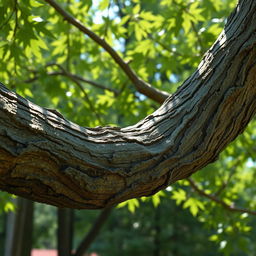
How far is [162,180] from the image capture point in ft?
7.57


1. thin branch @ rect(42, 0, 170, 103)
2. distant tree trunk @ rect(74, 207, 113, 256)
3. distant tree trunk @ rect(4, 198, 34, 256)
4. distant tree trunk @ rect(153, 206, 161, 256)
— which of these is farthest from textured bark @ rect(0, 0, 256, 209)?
distant tree trunk @ rect(153, 206, 161, 256)

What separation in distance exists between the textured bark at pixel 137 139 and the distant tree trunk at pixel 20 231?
7802mm

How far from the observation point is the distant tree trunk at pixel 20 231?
975cm

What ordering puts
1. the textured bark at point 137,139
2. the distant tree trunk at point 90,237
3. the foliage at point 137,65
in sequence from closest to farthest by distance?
the textured bark at point 137,139 < the foliage at point 137,65 < the distant tree trunk at point 90,237

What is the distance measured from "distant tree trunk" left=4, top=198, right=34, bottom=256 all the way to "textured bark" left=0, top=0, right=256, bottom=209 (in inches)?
307

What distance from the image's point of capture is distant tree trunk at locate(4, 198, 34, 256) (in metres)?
9.75

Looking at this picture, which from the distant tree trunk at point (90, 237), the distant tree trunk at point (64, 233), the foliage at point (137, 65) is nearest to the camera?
the foliage at point (137, 65)

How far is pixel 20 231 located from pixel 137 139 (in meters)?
8.23

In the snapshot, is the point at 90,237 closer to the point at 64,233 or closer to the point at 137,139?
the point at 64,233

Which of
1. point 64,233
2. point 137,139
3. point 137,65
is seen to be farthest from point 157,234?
point 137,139

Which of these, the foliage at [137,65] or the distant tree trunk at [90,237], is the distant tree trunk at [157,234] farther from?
the foliage at [137,65]

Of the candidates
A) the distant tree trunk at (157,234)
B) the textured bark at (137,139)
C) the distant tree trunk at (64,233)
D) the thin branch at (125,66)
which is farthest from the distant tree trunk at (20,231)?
the distant tree trunk at (157,234)

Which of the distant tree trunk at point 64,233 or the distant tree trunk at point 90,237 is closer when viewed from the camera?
the distant tree trunk at point 90,237

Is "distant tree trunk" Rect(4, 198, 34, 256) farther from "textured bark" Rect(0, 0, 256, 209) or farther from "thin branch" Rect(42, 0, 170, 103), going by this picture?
"textured bark" Rect(0, 0, 256, 209)
